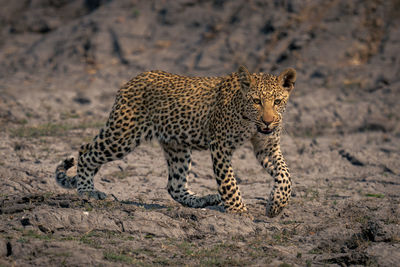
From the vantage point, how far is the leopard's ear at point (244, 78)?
7.66 meters

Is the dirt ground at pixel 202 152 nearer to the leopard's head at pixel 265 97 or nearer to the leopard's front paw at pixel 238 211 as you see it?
the leopard's front paw at pixel 238 211

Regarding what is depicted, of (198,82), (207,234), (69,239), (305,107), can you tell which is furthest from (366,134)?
(69,239)

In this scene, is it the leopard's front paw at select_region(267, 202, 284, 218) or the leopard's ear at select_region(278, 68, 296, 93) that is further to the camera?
the leopard's front paw at select_region(267, 202, 284, 218)

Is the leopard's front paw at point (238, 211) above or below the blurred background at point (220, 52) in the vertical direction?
below

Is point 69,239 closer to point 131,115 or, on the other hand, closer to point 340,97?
point 131,115

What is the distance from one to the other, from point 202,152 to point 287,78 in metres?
4.15

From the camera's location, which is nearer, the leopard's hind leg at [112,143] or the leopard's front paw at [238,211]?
the leopard's front paw at [238,211]

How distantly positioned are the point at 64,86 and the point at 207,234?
8.92 m

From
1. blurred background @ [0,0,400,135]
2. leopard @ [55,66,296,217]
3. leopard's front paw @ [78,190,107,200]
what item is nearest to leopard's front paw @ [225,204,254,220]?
leopard @ [55,66,296,217]

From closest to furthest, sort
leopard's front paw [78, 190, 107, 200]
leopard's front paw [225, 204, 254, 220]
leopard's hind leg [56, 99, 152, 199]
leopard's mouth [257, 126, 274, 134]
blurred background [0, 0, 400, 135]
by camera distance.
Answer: leopard's mouth [257, 126, 274, 134] < leopard's front paw [225, 204, 254, 220] < leopard's hind leg [56, 99, 152, 199] < leopard's front paw [78, 190, 107, 200] < blurred background [0, 0, 400, 135]

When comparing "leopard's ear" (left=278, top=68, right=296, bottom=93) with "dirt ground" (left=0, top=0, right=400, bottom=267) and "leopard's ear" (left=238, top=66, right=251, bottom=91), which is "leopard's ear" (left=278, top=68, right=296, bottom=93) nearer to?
"leopard's ear" (left=238, top=66, right=251, bottom=91)

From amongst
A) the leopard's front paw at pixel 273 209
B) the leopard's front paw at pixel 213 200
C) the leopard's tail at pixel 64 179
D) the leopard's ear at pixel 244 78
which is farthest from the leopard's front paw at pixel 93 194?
the leopard's ear at pixel 244 78

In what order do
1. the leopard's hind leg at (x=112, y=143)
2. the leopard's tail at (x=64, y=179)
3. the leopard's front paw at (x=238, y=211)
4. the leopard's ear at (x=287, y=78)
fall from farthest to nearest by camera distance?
the leopard's tail at (x=64, y=179)
the leopard's hind leg at (x=112, y=143)
the leopard's front paw at (x=238, y=211)
the leopard's ear at (x=287, y=78)

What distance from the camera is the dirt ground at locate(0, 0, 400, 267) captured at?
6.61 metres
